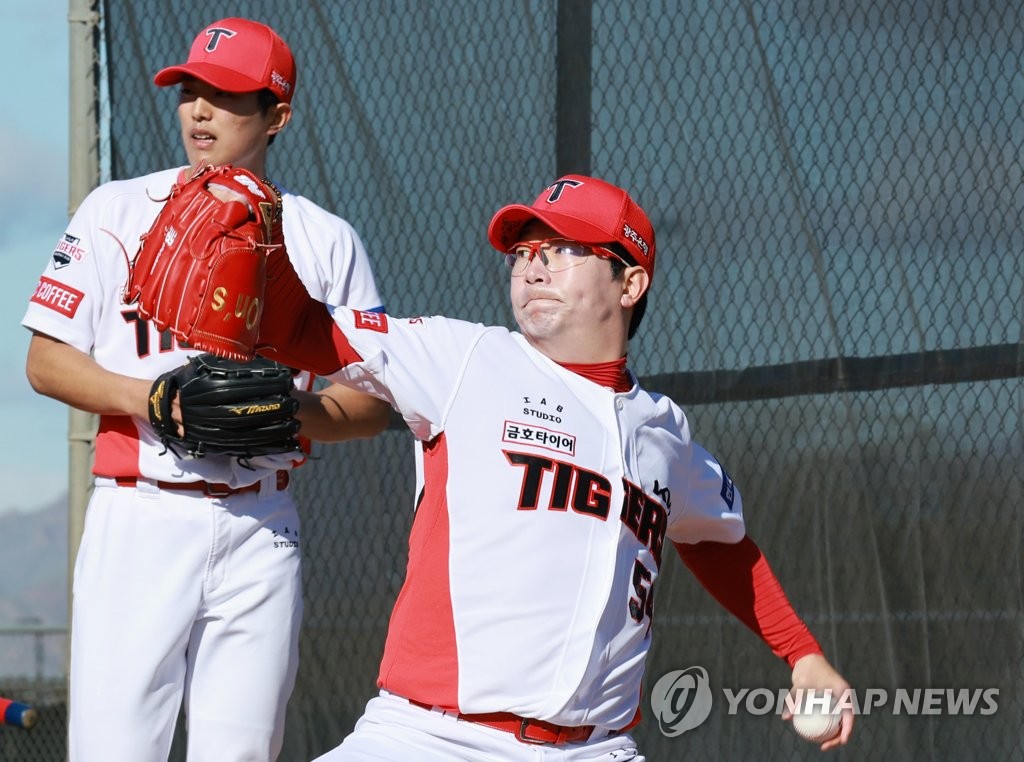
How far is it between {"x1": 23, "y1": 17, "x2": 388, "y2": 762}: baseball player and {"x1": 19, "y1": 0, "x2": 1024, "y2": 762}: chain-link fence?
1571 millimetres

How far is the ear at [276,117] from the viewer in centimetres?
307

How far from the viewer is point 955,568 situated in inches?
151

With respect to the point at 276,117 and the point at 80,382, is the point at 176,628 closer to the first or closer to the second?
the point at 80,382

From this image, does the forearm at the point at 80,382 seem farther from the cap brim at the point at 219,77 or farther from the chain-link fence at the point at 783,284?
the chain-link fence at the point at 783,284

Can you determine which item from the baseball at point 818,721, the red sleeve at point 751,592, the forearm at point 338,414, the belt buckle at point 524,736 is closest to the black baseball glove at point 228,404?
the forearm at point 338,414

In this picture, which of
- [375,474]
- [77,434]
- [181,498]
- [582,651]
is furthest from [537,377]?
[77,434]

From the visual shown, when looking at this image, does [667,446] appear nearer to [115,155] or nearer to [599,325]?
[599,325]

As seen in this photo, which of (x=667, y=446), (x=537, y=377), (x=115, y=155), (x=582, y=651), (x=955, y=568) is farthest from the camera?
(x=115, y=155)

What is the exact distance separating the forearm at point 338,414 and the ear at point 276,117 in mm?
573

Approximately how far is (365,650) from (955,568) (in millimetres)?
1824

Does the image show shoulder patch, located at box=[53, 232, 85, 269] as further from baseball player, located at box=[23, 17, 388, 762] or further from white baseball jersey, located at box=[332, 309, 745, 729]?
white baseball jersey, located at box=[332, 309, 745, 729]

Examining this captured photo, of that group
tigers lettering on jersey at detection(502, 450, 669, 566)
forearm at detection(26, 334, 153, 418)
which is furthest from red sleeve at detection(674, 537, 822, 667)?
forearm at detection(26, 334, 153, 418)

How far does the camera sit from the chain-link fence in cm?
386

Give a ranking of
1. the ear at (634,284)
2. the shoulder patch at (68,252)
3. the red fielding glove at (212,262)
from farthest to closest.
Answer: the shoulder patch at (68,252), the ear at (634,284), the red fielding glove at (212,262)
